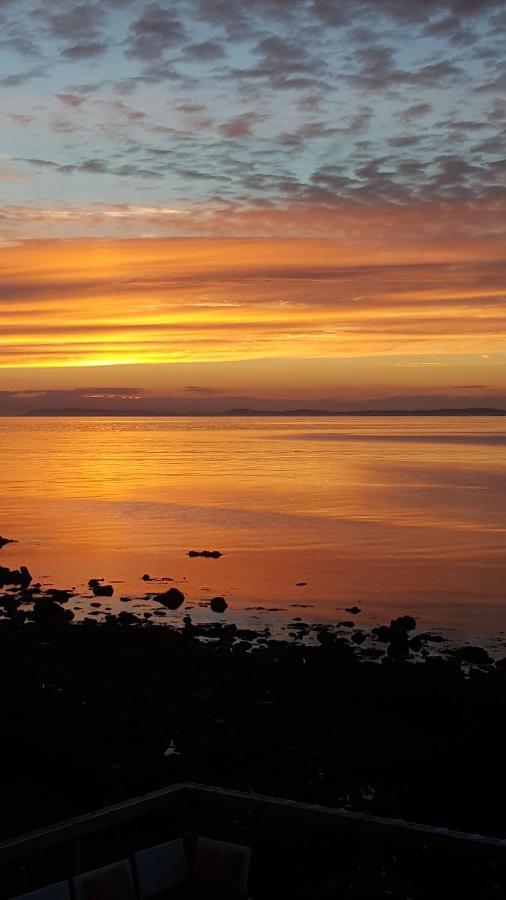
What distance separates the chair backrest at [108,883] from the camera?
588cm

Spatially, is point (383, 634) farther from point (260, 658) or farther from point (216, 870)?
point (216, 870)

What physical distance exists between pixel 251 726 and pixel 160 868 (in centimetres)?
1040

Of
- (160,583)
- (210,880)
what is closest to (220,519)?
(160,583)

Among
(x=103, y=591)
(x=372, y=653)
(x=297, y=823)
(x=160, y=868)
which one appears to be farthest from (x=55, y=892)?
(x=103, y=591)

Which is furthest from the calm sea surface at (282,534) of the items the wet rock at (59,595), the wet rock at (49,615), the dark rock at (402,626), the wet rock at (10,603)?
the wet rock at (49,615)

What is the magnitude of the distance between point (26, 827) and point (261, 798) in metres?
8.00

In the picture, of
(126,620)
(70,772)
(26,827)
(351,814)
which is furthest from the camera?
(126,620)

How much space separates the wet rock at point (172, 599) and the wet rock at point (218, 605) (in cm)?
108

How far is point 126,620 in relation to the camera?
26.6 m

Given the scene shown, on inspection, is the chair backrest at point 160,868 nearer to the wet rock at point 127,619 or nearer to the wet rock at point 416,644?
the wet rock at point 416,644

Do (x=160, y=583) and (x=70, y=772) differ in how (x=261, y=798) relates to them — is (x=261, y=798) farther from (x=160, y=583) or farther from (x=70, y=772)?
(x=160, y=583)

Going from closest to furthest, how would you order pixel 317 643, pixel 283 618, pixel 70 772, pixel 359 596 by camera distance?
1. pixel 70 772
2. pixel 317 643
3. pixel 283 618
4. pixel 359 596

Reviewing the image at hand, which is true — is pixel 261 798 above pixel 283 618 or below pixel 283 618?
above

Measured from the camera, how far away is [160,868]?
630 centimetres
